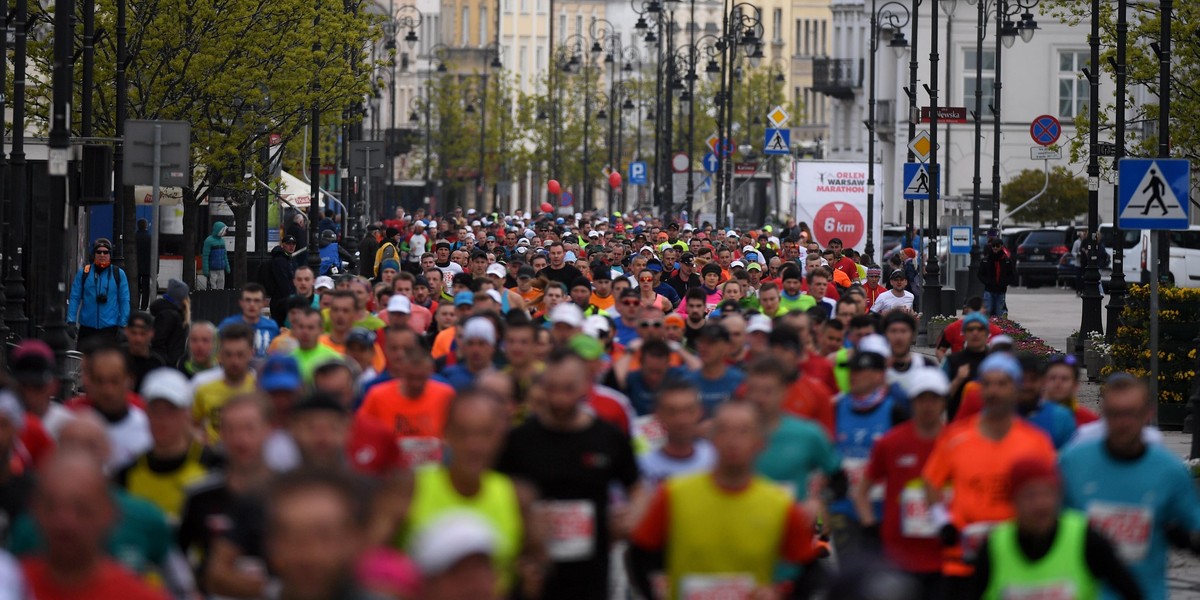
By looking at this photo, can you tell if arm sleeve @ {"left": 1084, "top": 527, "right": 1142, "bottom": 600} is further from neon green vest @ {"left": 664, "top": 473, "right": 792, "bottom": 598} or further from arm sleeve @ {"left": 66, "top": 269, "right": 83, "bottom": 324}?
arm sleeve @ {"left": 66, "top": 269, "right": 83, "bottom": 324}

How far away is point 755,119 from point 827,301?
7785 centimetres

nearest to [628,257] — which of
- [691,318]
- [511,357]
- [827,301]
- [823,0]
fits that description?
[827,301]

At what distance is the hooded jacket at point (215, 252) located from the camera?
131ft

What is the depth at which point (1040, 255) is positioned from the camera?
193ft

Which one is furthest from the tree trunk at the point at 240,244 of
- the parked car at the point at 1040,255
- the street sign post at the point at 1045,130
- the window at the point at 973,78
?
the window at the point at 973,78

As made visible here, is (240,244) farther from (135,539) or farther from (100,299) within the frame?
(135,539)

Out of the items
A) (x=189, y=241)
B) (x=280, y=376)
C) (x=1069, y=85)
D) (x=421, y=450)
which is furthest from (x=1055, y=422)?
(x=1069, y=85)

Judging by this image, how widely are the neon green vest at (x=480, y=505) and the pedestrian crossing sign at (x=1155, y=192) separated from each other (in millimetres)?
10768

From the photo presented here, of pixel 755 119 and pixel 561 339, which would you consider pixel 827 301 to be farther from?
pixel 755 119

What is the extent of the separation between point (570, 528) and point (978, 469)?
189 centimetres

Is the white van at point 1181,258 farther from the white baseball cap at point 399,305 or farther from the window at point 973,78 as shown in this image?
the white baseball cap at point 399,305

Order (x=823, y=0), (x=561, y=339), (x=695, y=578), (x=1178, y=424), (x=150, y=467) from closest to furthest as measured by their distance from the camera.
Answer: (x=695, y=578)
(x=150, y=467)
(x=561, y=339)
(x=1178, y=424)
(x=823, y=0)

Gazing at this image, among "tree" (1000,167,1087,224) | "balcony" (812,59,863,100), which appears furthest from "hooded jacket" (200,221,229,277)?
"balcony" (812,59,863,100)

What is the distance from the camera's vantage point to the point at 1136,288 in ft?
72.6
